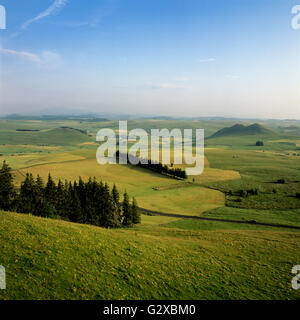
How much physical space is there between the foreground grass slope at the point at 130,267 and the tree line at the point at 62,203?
72.8 feet

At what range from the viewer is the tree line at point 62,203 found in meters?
44.8

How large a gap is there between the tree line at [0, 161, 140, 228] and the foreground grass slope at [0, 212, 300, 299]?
22.2 m

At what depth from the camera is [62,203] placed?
50.4 m

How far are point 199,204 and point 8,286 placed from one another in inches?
2674

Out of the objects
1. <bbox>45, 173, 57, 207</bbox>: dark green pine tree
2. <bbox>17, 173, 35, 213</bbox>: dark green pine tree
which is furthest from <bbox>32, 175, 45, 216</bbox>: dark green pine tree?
<bbox>45, 173, 57, 207</bbox>: dark green pine tree

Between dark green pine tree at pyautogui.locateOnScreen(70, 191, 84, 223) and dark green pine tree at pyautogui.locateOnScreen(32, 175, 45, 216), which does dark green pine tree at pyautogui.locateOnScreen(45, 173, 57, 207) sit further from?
dark green pine tree at pyautogui.locateOnScreen(70, 191, 84, 223)

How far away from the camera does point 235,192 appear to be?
90.9m

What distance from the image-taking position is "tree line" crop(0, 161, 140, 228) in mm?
44806

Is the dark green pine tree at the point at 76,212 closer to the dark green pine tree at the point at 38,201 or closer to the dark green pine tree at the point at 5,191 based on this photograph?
the dark green pine tree at the point at 38,201

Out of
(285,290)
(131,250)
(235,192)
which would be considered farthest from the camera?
(235,192)

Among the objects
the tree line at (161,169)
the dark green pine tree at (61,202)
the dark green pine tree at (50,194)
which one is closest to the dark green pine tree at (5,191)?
the dark green pine tree at (50,194)
